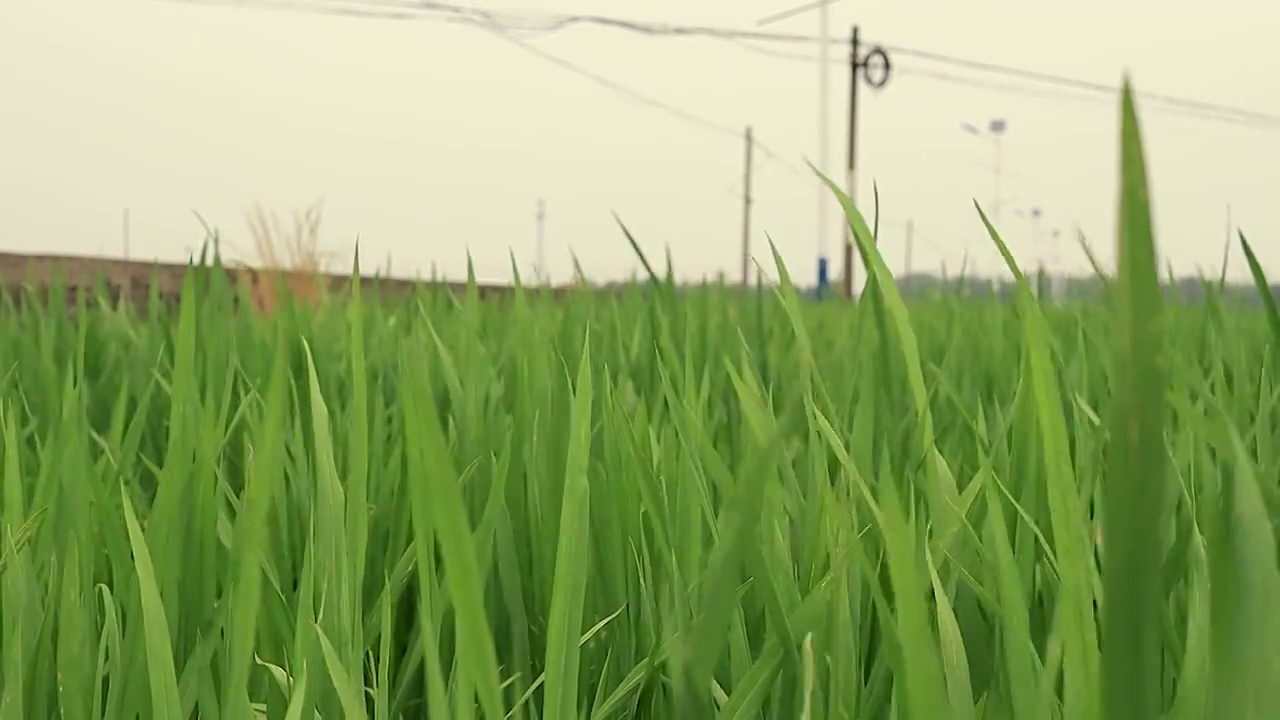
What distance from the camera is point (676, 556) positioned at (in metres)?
0.32

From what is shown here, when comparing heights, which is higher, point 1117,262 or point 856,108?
point 856,108

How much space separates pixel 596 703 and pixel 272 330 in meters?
0.60

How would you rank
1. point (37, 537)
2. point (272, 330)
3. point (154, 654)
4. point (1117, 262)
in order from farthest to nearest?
point (272, 330)
point (37, 537)
point (154, 654)
point (1117, 262)

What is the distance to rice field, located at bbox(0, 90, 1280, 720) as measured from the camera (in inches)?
5.1

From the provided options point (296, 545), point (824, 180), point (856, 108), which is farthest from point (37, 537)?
point (856, 108)

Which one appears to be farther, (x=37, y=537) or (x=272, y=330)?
(x=272, y=330)

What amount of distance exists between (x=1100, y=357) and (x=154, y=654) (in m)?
0.61

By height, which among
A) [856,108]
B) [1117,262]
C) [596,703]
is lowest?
[596,703]

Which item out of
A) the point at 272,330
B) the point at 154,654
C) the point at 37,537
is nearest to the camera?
the point at 154,654

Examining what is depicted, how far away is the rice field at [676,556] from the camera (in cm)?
13

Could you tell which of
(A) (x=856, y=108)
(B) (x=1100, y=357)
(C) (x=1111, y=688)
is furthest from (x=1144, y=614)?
(A) (x=856, y=108)

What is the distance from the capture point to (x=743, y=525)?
0.44ft

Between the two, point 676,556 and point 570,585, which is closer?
point 570,585

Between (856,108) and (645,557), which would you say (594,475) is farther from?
(856,108)
